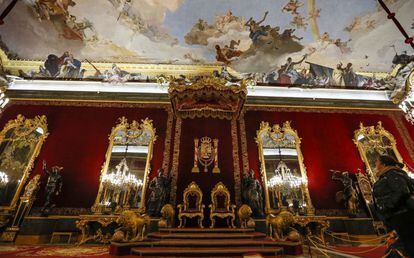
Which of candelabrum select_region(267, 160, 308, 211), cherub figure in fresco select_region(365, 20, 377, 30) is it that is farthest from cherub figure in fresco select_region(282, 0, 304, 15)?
candelabrum select_region(267, 160, 308, 211)

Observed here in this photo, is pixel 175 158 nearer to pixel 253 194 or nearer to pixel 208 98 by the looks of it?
pixel 208 98

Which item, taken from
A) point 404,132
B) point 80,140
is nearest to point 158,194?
point 80,140

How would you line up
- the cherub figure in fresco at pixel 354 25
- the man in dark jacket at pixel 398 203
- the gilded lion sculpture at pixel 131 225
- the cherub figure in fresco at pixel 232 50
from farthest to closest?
the cherub figure in fresco at pixel 232 50, the cherub figure in fresco at pixel 354 25, the gilded lion sculpture at pixel 131 225, the man in dark jacket at pixel 398 203

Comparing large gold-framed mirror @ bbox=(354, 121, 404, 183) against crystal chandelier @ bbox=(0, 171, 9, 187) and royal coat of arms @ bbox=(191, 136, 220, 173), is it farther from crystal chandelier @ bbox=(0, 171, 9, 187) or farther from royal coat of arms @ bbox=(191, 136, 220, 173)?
crystal chandelier @ bbox=(0, 171, 9, 187)

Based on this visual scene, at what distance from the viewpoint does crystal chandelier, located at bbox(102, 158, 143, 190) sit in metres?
7.56

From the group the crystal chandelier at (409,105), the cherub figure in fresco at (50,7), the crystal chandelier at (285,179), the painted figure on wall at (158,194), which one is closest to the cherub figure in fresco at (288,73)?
the crystal chandelier at (409,105)

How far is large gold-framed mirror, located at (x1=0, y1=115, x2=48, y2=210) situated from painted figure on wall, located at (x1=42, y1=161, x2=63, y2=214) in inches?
35.6

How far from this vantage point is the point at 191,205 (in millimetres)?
7203

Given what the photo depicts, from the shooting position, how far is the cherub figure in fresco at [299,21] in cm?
891

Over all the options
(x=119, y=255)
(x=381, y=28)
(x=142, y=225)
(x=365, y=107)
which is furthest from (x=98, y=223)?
(x=381, y=28)

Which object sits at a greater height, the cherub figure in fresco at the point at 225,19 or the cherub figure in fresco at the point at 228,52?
the cherub figure in fresco at the point at 225,19

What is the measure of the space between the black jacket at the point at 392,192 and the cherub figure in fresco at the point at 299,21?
8.26 m

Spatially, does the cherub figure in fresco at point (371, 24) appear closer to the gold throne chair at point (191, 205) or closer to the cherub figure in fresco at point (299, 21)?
the cherub figure in fresco at point (299, 21)

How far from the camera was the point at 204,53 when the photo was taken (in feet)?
32.0
